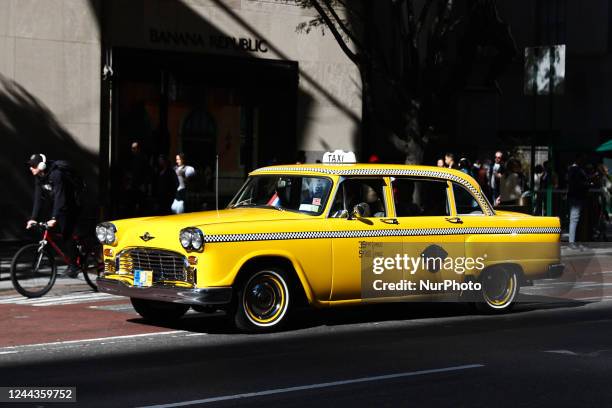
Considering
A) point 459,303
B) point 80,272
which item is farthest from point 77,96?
point 459,303

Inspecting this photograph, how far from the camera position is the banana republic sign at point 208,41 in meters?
25.2

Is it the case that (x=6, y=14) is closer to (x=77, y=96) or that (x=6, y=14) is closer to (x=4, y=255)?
(x=77, y=96)

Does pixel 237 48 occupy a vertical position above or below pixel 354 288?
above

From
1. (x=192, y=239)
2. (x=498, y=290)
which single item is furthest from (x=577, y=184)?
(x=192, y=239)

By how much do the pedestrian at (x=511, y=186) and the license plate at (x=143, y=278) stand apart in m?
13.7

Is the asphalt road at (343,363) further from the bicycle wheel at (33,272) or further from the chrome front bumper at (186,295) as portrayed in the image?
the bicycle wheel at (33,272)

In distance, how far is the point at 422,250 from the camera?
12391 mm

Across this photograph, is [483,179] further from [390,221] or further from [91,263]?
[390,221]

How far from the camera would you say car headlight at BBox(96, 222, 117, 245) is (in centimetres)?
1193

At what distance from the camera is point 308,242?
38.1 feet


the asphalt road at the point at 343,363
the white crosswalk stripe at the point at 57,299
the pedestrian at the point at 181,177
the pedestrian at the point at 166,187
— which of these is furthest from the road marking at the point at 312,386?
the pedestrian at the point at 181,177

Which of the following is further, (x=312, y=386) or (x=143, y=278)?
(x=143, y=278)

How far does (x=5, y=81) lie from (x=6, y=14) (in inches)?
49.8

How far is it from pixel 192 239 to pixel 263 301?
3.33 ft
